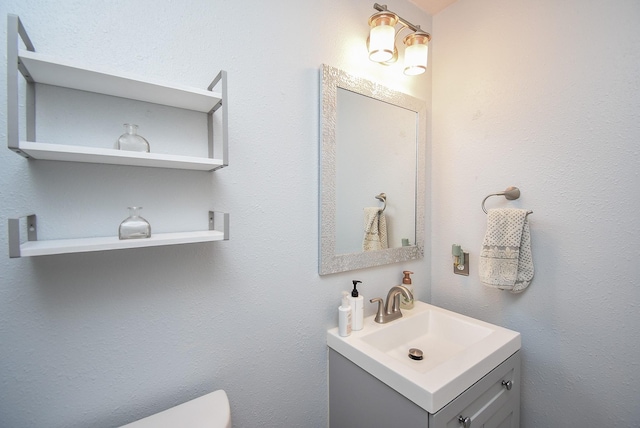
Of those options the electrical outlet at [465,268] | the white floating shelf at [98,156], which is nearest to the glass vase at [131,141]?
the white floating shelf at [98,156]

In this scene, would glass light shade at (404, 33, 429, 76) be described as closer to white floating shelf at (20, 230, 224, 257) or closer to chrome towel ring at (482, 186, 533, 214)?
chrome towel ring at (482, 186, 533, 214)

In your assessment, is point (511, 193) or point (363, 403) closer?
point (363, 403)

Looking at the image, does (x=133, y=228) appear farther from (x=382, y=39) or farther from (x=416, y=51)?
(x=416, y=51)

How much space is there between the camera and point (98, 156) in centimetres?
60

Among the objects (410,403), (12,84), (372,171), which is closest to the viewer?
(12,84)

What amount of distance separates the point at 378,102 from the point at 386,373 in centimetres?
111

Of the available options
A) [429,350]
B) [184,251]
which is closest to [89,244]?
[184,251]

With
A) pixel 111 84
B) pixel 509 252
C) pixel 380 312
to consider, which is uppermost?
pixel 111 84

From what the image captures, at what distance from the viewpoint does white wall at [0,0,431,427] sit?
0.65m

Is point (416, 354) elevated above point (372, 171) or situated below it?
below

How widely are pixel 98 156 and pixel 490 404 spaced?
1.39m

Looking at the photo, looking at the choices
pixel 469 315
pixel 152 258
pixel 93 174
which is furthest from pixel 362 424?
pixel 93 174

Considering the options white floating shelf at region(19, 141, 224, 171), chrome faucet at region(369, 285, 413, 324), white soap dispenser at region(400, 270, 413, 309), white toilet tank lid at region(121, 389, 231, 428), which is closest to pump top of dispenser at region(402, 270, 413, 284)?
white soap dispenser at region(400, 270, 413, 309)

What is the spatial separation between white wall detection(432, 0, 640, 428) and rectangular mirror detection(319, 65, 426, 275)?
0.23 meters
